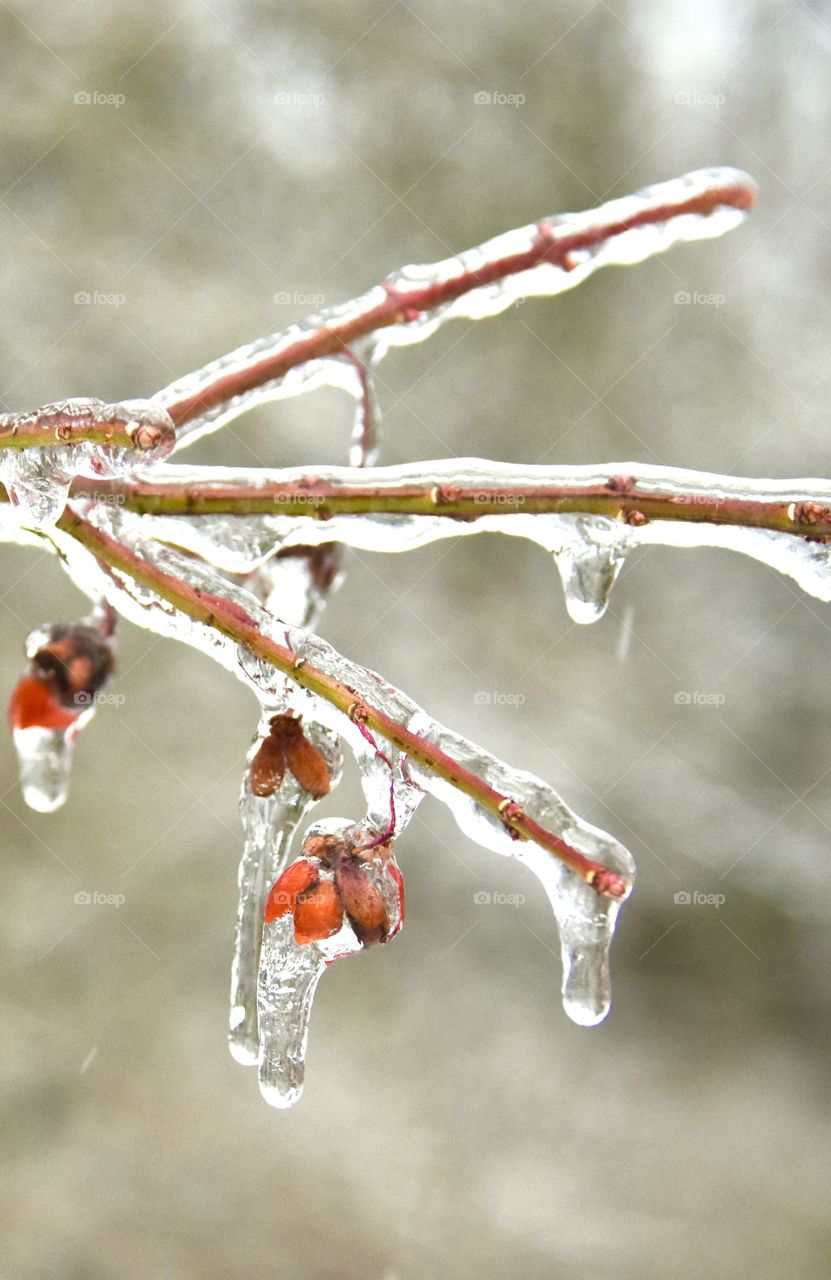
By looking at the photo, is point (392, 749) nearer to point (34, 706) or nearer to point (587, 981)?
point (587, 981)

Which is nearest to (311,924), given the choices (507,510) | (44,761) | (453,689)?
(507,510)

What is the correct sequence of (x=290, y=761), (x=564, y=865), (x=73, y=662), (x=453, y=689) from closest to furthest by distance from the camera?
(x=564, y=865)
(x=290, y=761)
(x=73, y=662)
(x=453, y=689)

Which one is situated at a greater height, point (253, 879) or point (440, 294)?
point (440, 294)

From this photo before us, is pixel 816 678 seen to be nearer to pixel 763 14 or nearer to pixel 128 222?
pixel 763 14

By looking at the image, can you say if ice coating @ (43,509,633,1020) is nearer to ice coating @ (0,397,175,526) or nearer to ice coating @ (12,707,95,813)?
ice coating @ (0,397,175,526)

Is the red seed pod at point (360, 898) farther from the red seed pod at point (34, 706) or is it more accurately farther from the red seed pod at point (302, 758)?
the red seed pod at point (34, 706)

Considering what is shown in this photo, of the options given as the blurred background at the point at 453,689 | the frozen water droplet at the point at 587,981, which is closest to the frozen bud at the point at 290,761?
Result: the frozen water droplet at the point at 587,981
